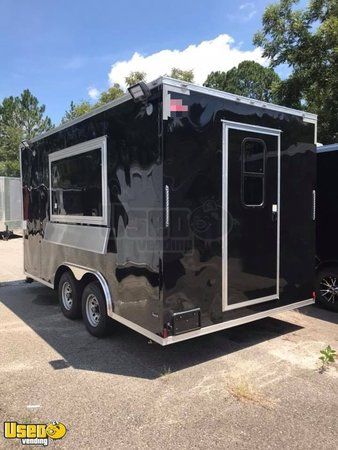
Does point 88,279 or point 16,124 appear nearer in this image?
point 88,279

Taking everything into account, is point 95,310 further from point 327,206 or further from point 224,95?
point 327,206

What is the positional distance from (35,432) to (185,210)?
2.31 metres

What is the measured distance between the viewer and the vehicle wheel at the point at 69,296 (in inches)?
223

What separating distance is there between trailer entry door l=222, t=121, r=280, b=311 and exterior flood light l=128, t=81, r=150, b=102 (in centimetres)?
91

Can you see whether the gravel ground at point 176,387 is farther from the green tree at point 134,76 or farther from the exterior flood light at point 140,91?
the green tree at point 134,76

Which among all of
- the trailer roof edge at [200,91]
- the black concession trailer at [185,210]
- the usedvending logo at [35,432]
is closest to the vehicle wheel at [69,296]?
the black concession trailer at [185,210]

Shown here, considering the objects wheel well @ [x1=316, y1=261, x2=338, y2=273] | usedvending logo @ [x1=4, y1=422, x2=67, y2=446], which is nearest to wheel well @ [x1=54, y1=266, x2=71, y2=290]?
usedvending logo @ [x1=4, y1=422, x2=67, y2=446]

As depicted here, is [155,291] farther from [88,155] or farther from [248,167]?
[88,155]

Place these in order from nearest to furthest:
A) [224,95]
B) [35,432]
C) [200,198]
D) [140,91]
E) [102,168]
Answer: [35,432], [140,91], [200,198], [224,95], [102,168]

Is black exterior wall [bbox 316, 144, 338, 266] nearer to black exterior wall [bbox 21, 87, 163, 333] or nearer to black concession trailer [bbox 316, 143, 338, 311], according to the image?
black concession trailer [bbox 316, 143, 338, 311]

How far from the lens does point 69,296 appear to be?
236 inches

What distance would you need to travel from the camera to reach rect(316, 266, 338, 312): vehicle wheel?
6285 millimetres

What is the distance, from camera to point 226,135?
13.9 feet

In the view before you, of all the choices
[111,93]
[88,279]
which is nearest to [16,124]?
[111,93]
